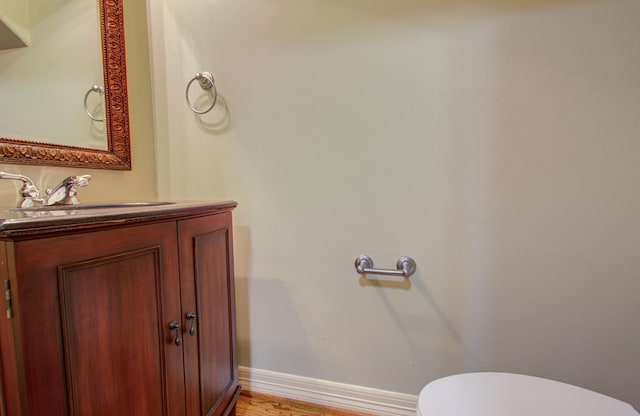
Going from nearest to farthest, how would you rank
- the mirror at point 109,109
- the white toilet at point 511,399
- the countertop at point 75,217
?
the countertop at point 75,217, the white toilet at point 511,399, the mirror at point 109,109

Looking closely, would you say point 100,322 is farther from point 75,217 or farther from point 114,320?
point 75,217

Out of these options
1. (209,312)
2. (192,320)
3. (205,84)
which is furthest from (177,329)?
(205,84)

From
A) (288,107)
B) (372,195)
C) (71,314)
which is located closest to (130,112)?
(288,107)

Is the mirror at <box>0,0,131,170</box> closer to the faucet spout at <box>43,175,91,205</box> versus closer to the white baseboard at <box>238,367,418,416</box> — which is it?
the faucet spout at <box>43,175,91,205</box>

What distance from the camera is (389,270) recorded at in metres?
1.20

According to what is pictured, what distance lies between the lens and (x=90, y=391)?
0.59m

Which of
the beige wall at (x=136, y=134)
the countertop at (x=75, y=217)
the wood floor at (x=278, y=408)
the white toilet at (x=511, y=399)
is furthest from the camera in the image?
the wood floor at (x=278, y=408)

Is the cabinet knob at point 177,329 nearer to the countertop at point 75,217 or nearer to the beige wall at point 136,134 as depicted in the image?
the countertop at point 75,217

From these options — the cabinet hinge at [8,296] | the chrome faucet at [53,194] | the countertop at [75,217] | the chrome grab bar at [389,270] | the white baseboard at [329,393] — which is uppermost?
the chrome faucet at [53,194]

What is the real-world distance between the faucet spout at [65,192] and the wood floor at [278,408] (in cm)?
113

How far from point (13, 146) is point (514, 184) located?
66.1 inches

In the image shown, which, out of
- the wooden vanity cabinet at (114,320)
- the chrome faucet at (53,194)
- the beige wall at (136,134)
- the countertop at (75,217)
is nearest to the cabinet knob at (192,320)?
the wooden vanity cabinet at (114,320)

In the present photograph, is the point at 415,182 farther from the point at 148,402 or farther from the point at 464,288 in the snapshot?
the point at 148,402

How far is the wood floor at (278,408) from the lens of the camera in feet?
4.21
